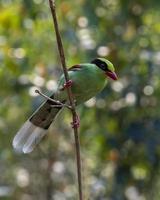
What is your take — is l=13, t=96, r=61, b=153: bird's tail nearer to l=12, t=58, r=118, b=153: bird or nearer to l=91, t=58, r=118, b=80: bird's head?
l=12, t=58, r=118, b=153: bird

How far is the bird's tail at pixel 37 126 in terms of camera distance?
2764 millimetres

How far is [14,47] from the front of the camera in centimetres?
452

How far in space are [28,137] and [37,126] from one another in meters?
0.09

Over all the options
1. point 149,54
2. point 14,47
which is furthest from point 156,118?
point 14,47

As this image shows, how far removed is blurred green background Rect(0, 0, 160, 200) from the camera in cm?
429

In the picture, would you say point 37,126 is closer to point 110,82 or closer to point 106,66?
point 106,66

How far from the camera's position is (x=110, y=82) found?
4359 mm

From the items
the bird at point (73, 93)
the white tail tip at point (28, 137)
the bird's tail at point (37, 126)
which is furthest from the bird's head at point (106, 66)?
the white tail tip at point (28, 137)

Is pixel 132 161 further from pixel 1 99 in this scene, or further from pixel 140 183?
pixel 1 99

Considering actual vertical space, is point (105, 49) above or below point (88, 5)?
below

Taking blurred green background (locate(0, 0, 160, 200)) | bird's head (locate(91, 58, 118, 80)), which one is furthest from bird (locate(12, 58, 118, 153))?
blurred green background (locate(0, 0, 160, 200))

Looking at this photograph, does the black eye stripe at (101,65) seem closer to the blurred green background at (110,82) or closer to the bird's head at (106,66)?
the bird's head at (106,66)

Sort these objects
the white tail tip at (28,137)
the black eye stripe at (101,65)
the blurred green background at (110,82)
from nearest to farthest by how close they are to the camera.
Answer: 1. the white tail tip at (28,137)
2. the black eye stripe at (101,65)
3. the blurred green background at (110,82)

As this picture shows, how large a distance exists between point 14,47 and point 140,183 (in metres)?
1.46
